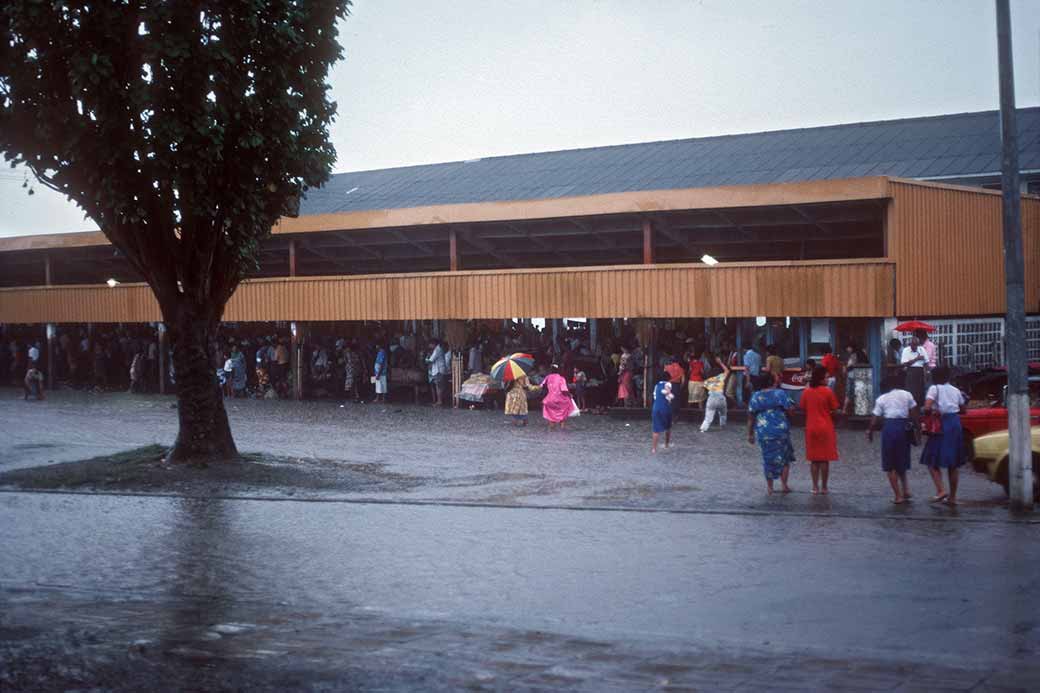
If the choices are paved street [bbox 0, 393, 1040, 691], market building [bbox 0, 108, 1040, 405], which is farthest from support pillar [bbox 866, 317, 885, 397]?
paved street [bbox 0, 393, 1040, 691]

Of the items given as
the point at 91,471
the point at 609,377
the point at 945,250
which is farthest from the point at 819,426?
the point at 609,377

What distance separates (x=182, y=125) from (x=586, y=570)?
30.0ft

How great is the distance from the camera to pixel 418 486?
1659 cm

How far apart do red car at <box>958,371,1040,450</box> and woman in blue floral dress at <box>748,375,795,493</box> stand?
287cm

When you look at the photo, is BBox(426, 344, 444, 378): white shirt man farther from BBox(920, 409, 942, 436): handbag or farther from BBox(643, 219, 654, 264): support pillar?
BBox(920, 409, 942, 436): handbag

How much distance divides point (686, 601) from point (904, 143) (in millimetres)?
32995

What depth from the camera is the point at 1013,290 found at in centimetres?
1345

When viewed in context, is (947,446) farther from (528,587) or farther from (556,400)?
(556,400)

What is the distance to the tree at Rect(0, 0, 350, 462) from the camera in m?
16.0

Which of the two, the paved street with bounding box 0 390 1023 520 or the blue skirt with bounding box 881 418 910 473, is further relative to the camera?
the paved street with bounding box 0 390 1023 520

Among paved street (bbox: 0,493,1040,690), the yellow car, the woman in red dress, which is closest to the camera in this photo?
paved street (bbox: 0,493,1040,690)

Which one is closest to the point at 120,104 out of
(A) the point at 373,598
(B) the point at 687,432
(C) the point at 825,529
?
(A) the point at 373,598

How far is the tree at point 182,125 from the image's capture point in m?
16.0

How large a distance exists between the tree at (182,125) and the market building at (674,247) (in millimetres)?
2236
